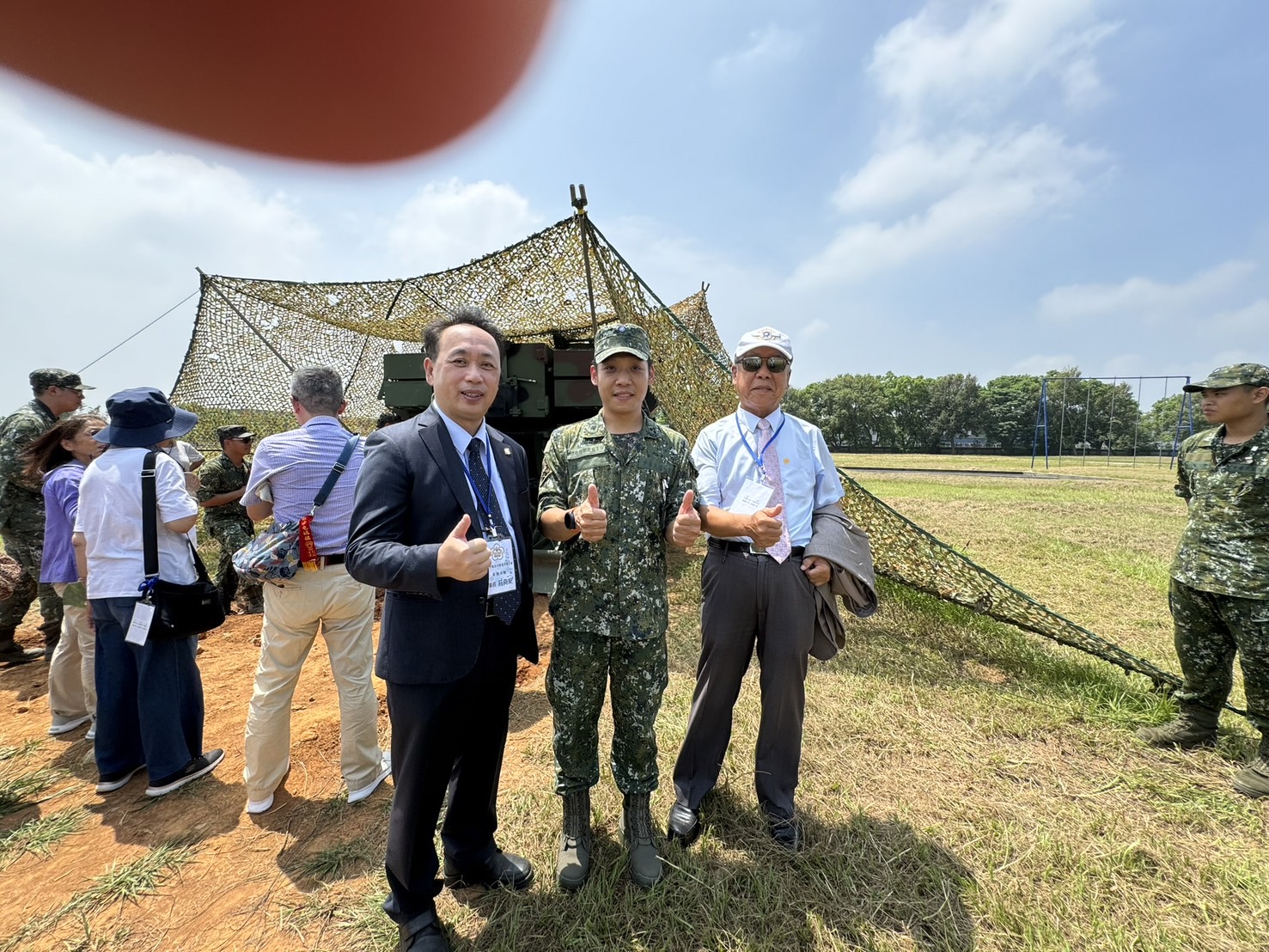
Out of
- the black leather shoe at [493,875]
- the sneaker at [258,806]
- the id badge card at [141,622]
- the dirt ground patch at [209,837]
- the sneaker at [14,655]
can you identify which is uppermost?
the id badge card at [141,622]

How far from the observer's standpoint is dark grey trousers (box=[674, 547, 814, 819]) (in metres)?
2.30

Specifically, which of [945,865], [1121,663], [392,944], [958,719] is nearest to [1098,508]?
[1121,663]

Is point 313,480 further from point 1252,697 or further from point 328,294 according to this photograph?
point 328,294

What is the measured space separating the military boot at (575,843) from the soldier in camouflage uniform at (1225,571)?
10.4 feet

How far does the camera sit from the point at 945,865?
224 cm

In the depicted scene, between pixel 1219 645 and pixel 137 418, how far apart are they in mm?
5676

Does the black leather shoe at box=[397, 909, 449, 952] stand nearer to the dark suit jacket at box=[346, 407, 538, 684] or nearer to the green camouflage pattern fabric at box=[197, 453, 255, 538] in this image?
the dark suit jacket at box=[346, 407, 538, 684]

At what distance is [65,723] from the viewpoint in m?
3.38

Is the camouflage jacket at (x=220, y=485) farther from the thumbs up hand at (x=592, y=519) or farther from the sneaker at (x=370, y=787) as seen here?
the thumbs up hand at (x=592, y=519)

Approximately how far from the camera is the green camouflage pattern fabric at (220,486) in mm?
5051

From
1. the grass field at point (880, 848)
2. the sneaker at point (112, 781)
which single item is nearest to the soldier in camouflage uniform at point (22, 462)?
the grass field at point (880, 848)

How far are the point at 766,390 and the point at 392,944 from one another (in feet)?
8.22

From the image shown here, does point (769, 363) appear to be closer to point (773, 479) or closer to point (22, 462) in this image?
point (773, 479)

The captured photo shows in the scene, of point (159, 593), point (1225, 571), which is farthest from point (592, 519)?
point (1225, 571)
